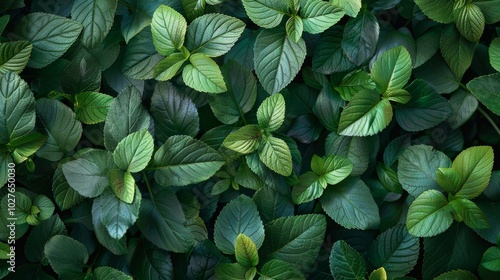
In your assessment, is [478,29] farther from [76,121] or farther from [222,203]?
[76,121]

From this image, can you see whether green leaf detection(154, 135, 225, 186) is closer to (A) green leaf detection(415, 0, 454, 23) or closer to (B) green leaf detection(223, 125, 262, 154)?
(B) green leaf detection(223, 125, 262, 154)

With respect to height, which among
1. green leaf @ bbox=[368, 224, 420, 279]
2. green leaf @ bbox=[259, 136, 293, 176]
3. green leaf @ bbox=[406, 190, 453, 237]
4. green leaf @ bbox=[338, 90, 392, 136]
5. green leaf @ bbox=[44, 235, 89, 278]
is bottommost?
green leaf @ bbox=[368, 224, 420, 279]

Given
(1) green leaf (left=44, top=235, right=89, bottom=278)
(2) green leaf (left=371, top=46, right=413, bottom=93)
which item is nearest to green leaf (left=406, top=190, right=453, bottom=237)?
(2) green leaf (left=371, top=46, right=413, bottom=93)

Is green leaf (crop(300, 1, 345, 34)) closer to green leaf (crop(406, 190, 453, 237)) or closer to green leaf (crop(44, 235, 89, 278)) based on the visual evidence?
green leaf (crop(406, 190, 453, 237))

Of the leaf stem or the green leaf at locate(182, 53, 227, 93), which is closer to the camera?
the green leaf at locate(182, 53, 227, 93)

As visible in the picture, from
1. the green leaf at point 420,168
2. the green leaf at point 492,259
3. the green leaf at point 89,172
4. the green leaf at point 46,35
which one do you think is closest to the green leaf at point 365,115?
the green leaf at point 420,168

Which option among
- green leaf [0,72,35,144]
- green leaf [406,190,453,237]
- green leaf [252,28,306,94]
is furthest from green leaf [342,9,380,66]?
green leaf [0,72,35,144]

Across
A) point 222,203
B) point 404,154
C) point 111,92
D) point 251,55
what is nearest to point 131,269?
point 222,203

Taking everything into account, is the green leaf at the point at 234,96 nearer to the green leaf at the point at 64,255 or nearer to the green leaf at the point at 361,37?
the green leaf at the point at 361,37

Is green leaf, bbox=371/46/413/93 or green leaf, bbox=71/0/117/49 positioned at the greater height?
green leaf, bbox=71/0/117/49
